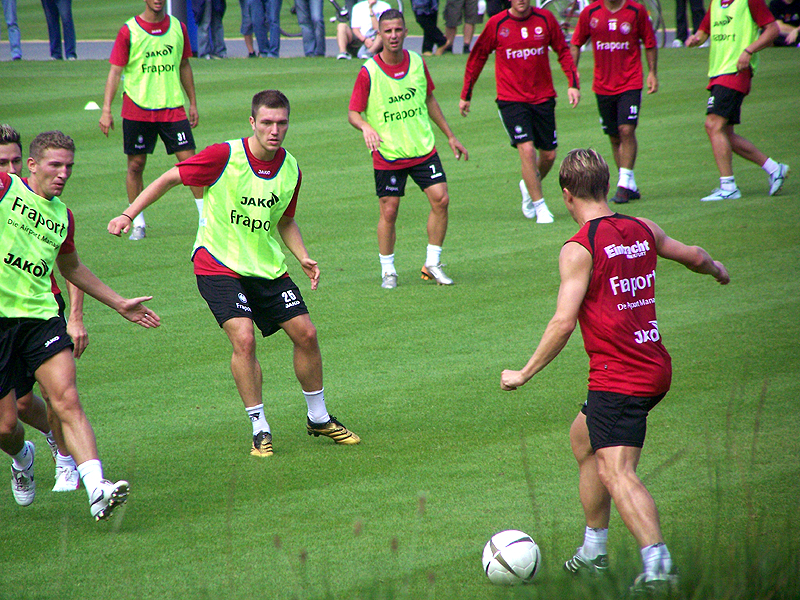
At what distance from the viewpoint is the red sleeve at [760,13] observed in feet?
38.1

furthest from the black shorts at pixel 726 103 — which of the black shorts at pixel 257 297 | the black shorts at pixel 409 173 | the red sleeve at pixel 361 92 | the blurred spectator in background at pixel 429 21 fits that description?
the blurred spectator in background at pixel 429 21

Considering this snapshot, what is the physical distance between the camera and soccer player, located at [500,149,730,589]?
3941 mm

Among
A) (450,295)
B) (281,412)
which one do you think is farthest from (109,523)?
(450,295)

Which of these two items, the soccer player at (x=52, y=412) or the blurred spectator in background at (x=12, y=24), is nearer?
the soccer player at (x=52, y=412)

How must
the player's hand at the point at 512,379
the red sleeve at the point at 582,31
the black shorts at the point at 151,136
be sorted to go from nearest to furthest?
1. the player's hand at the point at 512,379
2. the black shorts at the point at 151,136
3. the red sleeve at the point at 582,31

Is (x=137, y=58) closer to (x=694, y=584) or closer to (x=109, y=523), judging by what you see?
(x=109, y=523)

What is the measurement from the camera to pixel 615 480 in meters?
3.87

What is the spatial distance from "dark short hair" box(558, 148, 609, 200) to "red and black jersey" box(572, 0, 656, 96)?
8.46 metres

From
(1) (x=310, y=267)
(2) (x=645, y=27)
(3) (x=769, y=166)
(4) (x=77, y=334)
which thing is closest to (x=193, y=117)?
A: (2) (x=645, y=27)

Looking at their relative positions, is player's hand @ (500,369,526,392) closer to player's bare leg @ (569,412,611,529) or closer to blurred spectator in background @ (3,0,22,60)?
player's bare leg @ (569,412,611,529)

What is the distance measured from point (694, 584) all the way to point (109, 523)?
302 centimetres

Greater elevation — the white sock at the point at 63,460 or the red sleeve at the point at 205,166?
the red sleeve at the point at 205,166

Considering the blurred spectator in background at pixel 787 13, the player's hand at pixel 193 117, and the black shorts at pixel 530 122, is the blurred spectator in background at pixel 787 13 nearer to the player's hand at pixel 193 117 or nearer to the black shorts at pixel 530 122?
the black shorts at pixel 530 122

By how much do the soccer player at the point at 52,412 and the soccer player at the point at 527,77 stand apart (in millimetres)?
6784
